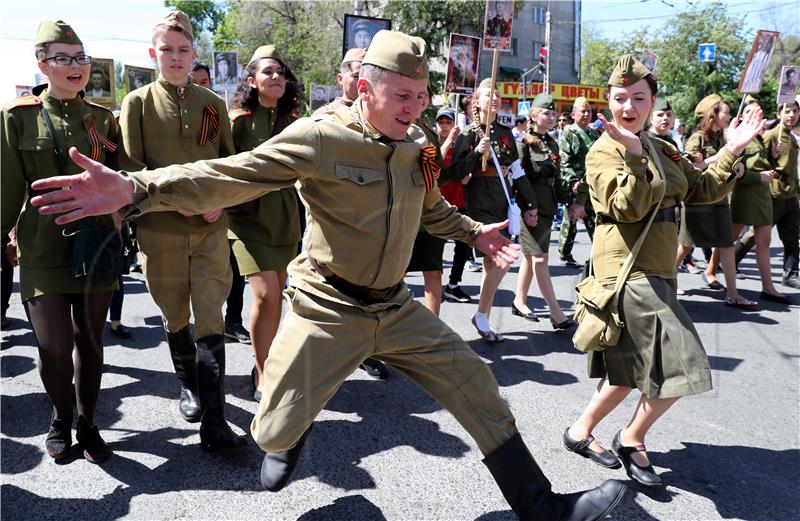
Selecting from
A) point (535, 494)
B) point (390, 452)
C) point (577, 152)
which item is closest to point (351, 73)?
point (390, 452)

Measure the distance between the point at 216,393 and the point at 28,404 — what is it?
59.1 inches

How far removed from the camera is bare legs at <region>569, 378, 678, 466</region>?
327 cm

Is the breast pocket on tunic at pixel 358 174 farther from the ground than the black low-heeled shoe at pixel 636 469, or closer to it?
farther from the ground

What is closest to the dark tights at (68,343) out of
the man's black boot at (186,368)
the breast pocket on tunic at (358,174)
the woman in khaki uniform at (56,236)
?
the woman in khaki uniform at (56,236)

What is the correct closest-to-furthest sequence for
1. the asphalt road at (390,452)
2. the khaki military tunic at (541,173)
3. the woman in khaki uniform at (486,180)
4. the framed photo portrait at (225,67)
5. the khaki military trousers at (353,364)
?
the khaki military trousers at (353,364) → the asphalt road at (390,452) → the woman in khaki uniform at (486,180) → the khaki military tunic at (541,173) → the framed photo portrait at (225,67)

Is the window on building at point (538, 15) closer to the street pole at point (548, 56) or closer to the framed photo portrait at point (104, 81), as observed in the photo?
the street pole at point (548, 56)

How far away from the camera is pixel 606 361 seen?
3.38 metres

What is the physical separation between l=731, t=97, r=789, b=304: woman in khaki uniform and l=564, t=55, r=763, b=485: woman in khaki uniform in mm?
4593

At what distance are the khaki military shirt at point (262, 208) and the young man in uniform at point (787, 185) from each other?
6.03 m

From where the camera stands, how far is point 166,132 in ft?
11.9

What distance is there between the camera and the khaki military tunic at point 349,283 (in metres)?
2.48

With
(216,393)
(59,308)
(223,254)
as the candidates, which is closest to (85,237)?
(59,308)

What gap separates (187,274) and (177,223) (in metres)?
0.30

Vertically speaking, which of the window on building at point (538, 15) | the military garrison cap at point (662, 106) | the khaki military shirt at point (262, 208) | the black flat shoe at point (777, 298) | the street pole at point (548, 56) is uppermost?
the window on building at point (538, 15)
